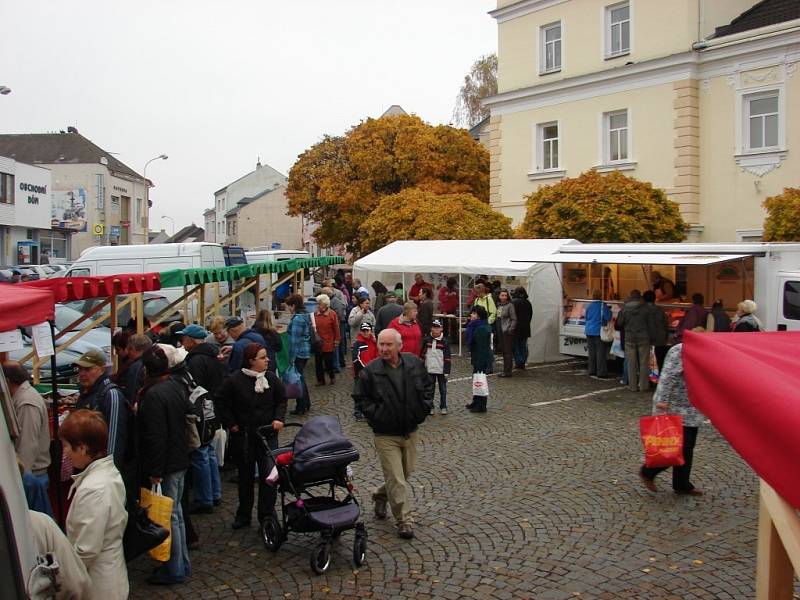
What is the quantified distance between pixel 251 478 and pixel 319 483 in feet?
3.30

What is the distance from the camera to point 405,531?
6449mm

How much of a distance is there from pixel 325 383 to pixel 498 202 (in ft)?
50.1

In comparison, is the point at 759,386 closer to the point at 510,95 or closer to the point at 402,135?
the point at 510,95

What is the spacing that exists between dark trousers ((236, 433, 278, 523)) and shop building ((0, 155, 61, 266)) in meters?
40.9

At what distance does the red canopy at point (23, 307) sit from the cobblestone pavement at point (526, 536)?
2.38 meters

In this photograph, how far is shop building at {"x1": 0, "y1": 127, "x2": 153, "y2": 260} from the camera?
5767cm

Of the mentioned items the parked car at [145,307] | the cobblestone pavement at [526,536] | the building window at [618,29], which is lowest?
the cobblestone pavement at [526,536]

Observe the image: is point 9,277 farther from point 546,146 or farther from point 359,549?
point 359,549

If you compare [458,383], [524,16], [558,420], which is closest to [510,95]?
[524,16]

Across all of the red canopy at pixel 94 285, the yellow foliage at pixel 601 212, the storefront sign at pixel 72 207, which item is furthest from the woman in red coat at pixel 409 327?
the storefront sign at pixel 72 207

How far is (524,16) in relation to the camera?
26922 millimetres

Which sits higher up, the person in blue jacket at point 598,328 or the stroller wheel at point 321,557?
the person in blue jacket at point 598,328

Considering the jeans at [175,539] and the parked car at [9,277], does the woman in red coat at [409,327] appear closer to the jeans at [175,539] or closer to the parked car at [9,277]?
the jeans at [175,539]

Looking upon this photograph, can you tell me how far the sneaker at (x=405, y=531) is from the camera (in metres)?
6.45
